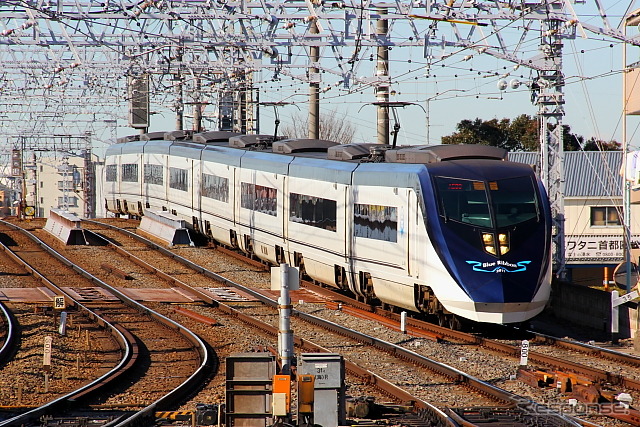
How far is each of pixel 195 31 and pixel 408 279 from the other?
18.7 m

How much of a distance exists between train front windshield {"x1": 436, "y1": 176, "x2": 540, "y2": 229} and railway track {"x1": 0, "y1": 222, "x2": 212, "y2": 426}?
491cm

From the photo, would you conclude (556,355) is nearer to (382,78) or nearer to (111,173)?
(382,78)

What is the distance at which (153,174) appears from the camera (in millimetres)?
38562

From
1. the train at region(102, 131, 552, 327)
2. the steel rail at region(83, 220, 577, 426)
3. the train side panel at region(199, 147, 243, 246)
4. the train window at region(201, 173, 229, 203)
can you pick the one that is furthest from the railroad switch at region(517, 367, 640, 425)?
the train window at region(201, 173, 229, 203)

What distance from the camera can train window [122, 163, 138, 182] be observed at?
41.1 m

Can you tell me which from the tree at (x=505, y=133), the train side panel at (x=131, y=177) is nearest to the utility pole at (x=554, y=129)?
the train side panel at (x=131, y=177)

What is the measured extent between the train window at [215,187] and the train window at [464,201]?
13141mm

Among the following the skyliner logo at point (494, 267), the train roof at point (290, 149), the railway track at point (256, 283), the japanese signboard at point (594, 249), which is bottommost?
the japanese signboard at point (594, 249)

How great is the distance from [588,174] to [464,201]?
28543mm

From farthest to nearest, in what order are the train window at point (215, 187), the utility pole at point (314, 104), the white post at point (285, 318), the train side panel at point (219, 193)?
the utility pole at point (314, 104) < the train window at point (215, 187) < the train side panel at point (219, 193) < the white post at point (285, 318)

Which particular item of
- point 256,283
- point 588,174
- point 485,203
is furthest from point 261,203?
point 588,174

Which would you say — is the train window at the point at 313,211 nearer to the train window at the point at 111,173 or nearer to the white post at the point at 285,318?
the white post at the point at 285,318

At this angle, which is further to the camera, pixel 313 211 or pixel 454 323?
pixel 313 211

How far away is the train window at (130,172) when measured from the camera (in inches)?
1619
